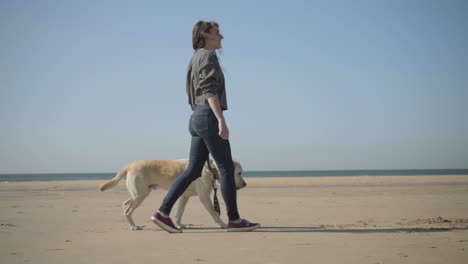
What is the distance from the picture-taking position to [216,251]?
2.94 meters

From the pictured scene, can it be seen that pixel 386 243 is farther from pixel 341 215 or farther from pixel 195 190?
pixel 341 215

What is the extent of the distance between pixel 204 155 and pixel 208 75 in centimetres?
80

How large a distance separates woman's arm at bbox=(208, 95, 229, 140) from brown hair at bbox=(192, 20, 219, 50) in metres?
0.71

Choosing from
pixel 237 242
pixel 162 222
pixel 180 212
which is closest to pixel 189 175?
pixel 162 222

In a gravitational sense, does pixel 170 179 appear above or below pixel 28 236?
above

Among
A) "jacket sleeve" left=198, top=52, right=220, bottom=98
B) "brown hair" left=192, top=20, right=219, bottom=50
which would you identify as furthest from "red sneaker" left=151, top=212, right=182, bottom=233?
"brown hair" left=192, top=20, right=219, bottom=50

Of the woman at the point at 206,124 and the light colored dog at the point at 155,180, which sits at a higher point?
the woman at the point at 206,124

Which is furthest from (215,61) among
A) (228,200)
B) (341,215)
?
(341,215)

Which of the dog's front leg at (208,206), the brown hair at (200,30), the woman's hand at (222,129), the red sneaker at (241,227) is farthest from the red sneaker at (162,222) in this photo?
the brown hair at (200,30)

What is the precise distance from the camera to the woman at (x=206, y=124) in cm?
379

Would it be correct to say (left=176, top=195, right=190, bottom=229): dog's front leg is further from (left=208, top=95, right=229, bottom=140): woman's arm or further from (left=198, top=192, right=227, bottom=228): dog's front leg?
(left=208, top=95, right=229, bottom=140): woman's arm

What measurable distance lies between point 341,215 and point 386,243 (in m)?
2.65

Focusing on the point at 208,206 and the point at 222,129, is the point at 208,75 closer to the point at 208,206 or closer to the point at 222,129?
the point at 222,129

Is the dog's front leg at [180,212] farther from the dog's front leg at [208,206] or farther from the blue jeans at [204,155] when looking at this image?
the blue jeans at [204,155]
